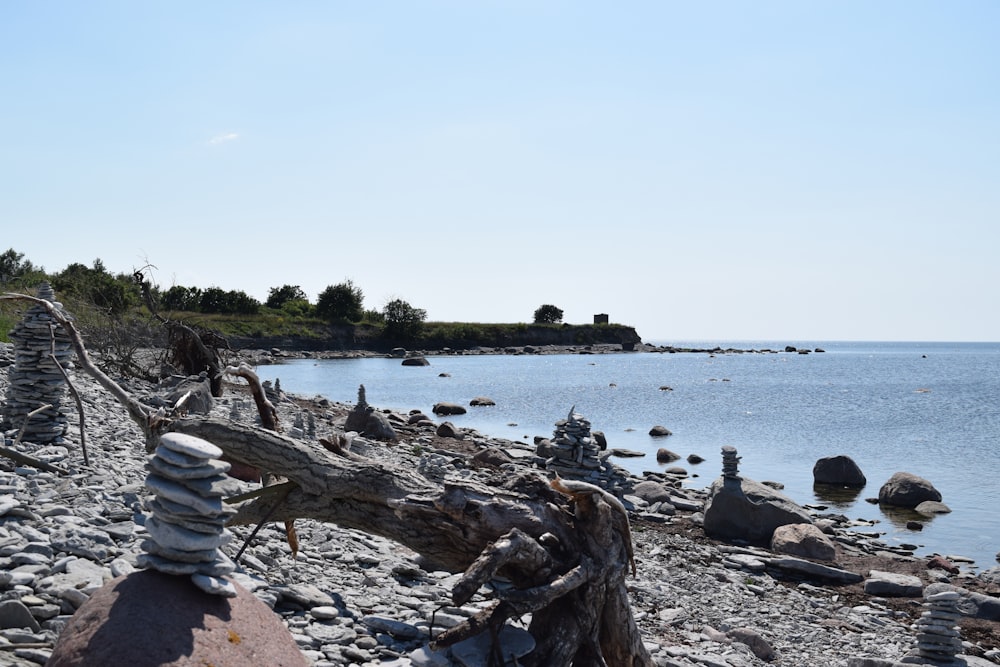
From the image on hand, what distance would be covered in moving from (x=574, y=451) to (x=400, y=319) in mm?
89705

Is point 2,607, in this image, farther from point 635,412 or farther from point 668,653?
point 635,412

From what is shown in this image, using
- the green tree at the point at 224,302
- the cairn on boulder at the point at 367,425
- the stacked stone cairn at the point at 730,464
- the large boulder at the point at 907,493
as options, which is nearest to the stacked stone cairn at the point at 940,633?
the stacked stone cairn at the point at 730,464

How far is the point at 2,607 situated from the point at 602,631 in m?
4.47

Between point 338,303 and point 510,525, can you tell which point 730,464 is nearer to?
point 510,525

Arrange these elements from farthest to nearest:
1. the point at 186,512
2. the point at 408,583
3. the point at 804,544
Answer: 1. the point at 804,544
2. the point at 408,583
3. the point at 186,512

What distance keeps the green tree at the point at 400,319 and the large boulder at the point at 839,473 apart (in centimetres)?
8165

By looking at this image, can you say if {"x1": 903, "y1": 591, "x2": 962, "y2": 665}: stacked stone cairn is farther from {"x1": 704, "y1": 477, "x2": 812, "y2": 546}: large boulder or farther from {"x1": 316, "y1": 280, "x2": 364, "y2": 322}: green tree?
{"x1": 316, "y1": 280, "x2": 364, "y2": 322}: green tree

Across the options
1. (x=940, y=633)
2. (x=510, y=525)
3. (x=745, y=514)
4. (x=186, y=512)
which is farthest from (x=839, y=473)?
(x=186, y=512)

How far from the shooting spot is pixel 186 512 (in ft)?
14.1

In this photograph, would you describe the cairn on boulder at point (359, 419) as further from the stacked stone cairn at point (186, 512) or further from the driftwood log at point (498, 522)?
the stacked stone cairn at point (186, 512)

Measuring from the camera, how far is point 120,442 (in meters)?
11.8

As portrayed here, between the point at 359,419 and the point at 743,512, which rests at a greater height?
the point at 359,419

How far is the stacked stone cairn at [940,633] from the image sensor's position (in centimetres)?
887

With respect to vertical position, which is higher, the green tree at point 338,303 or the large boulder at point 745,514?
the green tree at point 338,303
